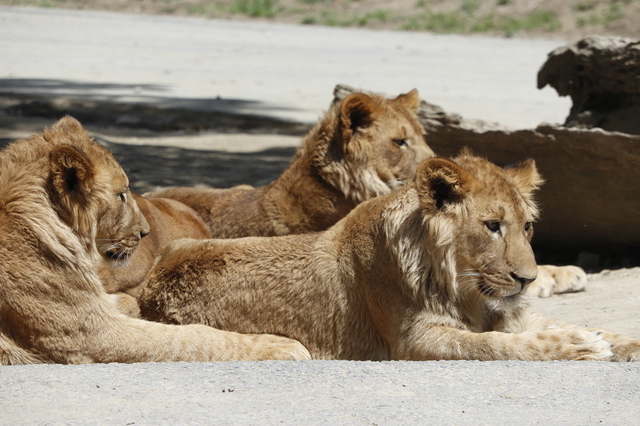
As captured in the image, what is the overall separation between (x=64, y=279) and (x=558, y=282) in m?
4.04

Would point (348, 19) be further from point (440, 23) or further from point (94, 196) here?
point (94, 196)

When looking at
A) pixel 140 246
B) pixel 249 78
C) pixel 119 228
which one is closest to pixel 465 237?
pixel 119 228

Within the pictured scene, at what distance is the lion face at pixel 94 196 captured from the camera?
4.98 m

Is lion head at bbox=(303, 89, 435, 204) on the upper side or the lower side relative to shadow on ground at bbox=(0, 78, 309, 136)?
upper

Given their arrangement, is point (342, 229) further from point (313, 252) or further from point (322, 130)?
point (322, 130)

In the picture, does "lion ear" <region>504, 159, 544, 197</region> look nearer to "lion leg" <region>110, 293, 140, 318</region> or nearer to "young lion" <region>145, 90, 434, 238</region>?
"young lion" <region>145, 90, 434, 238</region>

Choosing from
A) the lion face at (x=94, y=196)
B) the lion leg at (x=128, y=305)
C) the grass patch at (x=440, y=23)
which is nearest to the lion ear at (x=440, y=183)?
the lion face at (x=94, y=196)

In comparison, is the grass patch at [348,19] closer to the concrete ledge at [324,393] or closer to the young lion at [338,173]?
the young lion at [338,173]

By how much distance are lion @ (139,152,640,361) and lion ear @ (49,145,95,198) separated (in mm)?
974

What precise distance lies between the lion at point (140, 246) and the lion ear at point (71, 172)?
0.36m

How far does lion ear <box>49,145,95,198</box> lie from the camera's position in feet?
16.1

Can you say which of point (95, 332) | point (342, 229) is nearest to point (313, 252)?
point (342, 229)

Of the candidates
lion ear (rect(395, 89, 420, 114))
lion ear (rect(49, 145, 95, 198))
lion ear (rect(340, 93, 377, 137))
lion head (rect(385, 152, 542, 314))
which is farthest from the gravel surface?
lion ear (rect(49, 145, 95, 198))

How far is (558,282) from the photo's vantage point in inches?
283
